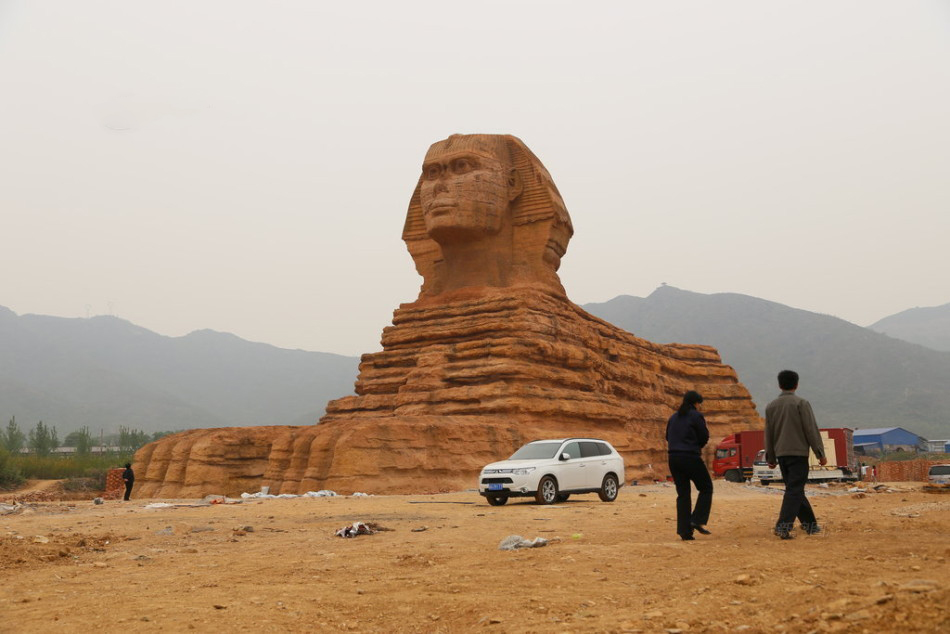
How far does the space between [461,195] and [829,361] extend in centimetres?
14237

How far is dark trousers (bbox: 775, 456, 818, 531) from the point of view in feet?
28.5

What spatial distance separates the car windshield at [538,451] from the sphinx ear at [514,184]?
1424cm

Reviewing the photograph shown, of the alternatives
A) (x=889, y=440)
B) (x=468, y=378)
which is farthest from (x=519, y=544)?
(x=889, y=440)

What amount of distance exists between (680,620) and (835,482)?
72.3ft

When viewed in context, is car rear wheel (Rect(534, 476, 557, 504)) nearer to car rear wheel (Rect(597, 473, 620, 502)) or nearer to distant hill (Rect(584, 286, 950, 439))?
car rear wheel (Rect(597, 473, 620, 502))

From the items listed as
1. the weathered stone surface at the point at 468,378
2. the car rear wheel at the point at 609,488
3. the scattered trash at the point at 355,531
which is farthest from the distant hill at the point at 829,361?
the scattered trash at the point at 355,531

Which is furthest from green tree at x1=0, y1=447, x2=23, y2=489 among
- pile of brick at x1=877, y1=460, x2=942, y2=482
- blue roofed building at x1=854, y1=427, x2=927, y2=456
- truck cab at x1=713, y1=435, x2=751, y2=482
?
blue roofed building at x1=854, y1=427, x2=927, y2=456

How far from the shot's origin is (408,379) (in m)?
25.6

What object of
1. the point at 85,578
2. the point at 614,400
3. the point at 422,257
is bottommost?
the point at 85,578

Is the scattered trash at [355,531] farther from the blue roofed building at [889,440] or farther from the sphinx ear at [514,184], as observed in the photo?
the blue roofed building at [889,440]

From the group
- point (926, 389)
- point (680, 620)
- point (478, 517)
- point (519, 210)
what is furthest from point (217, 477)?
point (926, 389)

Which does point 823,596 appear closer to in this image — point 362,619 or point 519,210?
point 362,619

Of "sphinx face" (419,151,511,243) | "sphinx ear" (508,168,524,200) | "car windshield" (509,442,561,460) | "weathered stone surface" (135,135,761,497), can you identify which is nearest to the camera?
"car windshield" (509,442,561,460)

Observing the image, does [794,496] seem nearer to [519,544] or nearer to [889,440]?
[519,544]
